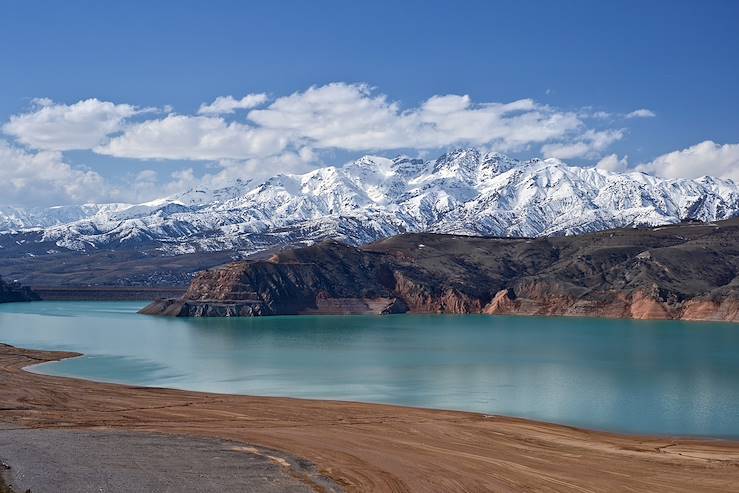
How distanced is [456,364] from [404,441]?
3755 cm

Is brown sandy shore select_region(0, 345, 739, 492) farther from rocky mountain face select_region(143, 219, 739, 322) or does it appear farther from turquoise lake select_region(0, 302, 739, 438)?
rocky mountain face select_region(143, 219, 739, 322)

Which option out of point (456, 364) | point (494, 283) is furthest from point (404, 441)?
point (494, 283)

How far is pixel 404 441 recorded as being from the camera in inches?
1764

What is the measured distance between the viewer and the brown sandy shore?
3688 cm

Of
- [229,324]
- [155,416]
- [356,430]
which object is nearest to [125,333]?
[229,324]

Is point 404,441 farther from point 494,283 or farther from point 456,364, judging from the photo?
point 494,283

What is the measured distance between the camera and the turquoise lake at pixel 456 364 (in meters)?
57.9

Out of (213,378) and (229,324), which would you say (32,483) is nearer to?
(213,378)

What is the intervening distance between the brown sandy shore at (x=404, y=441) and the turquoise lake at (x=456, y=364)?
526 centimetres

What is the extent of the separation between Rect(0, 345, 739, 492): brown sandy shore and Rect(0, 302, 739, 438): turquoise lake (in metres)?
5.26

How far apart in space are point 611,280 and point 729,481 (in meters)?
137

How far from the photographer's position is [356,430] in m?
47.8

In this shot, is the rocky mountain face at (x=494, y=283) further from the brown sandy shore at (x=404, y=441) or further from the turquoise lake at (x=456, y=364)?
the brown sandy shore at (x=404, y=441)

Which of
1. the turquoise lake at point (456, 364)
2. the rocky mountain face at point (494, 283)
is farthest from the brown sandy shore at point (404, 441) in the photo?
the rocky mountain face at point (494, 283)
